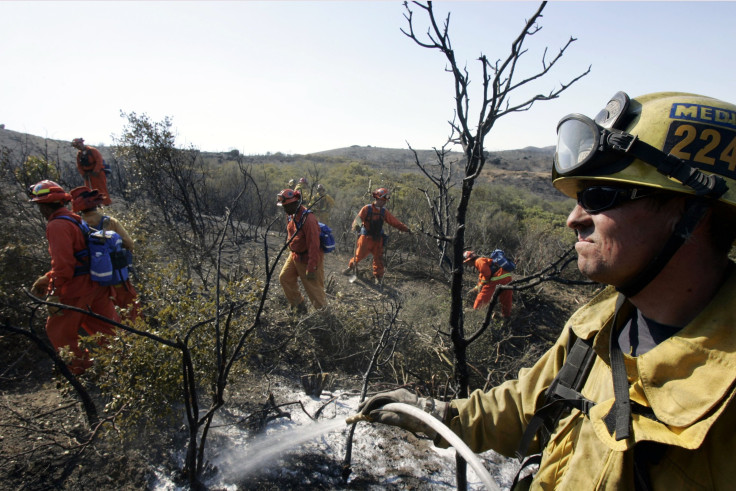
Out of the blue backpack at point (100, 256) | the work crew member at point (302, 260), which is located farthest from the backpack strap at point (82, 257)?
the work crew member at point (302, 260)

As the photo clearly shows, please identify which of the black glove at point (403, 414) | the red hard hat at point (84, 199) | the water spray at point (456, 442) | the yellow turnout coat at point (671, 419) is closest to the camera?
the yellow turnout coat at point (671, 419)

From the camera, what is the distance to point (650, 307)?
127cm

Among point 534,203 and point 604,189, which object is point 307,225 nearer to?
point 604,189

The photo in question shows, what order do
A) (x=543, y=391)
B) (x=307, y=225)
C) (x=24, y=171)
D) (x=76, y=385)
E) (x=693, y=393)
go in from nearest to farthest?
(x=693, y=393) → (x=543, y=391) → (x=76, y=385) → (x=307, y=225) → (x=24, y=171)

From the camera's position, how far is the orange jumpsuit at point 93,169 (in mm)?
8289

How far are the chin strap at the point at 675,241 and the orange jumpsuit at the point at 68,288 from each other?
4329 millimetres

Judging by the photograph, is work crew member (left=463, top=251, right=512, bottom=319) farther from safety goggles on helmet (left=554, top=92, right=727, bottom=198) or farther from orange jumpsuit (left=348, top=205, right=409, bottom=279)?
safety goggles on helmet (left=554, top=92, right=727, bottom=198)

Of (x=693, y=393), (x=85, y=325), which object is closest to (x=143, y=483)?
(x=85, y=325)

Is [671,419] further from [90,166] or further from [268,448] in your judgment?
[90,166]

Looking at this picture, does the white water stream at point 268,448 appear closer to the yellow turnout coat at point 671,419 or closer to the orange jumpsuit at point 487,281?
the yellow turnout coat at point 671,419

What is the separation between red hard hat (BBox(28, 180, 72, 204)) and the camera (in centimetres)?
371

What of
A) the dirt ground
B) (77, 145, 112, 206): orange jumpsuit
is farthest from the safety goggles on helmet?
(77, 145, 112, 206): orange jumpsuit

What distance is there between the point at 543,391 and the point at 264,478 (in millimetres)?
2185

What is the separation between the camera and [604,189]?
4.15ft
